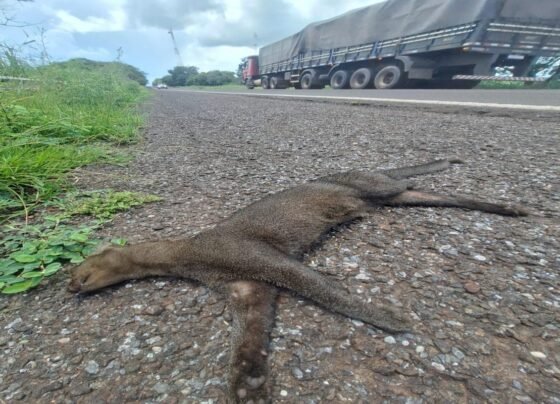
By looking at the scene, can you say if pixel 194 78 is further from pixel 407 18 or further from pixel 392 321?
pixel 392 321

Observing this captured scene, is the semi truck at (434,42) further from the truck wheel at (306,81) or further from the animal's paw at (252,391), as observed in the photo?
the animal's paw at (252,391)

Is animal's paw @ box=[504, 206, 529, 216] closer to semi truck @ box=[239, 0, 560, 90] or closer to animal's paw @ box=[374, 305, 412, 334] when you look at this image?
animal's paw @ box=[374, 305, 412, 334]

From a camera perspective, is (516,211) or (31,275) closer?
(31,275)

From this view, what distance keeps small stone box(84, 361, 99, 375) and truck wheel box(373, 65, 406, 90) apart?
12494 millimetres

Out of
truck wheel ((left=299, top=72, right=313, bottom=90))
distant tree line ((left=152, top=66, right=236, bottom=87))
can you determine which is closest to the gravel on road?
truck wheel ((left=299, top=72, right=313, bottom=90))

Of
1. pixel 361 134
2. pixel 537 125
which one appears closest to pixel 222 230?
pixel 361 134

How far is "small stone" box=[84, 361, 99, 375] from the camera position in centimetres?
85

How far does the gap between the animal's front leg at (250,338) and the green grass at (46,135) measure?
1348 millimetres

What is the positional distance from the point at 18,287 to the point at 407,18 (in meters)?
13.0

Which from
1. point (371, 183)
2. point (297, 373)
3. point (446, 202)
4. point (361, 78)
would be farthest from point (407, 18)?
point (297, 373)

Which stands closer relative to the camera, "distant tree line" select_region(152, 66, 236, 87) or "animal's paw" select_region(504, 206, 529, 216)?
"animal's paw" select_region(504, 206, 529, 216)

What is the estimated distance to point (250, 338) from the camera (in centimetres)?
93

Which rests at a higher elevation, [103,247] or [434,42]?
[434,42]

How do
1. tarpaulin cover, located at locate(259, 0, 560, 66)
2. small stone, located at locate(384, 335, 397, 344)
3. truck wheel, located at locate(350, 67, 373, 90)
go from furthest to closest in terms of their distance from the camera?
truck wheel, located at locate(350, 67, 373, 90) → tarpaulin cover, located at locate(259, 0, 560, 66) → small stone, located at locate(384, 335, 397, 344)
